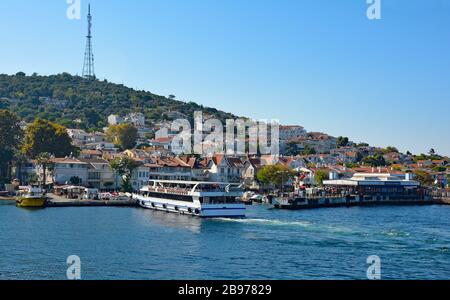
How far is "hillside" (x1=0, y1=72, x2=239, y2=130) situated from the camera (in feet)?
513

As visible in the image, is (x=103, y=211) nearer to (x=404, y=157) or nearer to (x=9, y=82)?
(x=404, y=157)

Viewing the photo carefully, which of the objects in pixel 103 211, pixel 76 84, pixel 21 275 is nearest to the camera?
pixel 21 275

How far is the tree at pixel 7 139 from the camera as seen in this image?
8262 cm

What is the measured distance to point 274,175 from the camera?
8719cm

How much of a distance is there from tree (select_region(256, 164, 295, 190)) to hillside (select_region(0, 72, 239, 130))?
67.7 meters

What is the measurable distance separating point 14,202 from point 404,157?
112m

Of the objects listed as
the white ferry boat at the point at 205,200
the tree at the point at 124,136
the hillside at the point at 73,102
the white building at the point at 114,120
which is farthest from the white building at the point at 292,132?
the white ferry boat at the point at 205,200

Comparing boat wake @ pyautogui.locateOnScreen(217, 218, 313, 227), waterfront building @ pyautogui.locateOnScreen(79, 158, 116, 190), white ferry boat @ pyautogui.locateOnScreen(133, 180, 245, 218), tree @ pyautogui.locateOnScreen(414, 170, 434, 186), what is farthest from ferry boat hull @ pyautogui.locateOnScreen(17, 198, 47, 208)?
tree @ pyautogui.locateOnScreen(414, 170, 434, 186)

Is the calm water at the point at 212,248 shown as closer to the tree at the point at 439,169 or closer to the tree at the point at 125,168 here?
the tree at the point at 125,168

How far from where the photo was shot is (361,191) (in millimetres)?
88438

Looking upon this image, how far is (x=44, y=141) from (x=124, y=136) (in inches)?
1222

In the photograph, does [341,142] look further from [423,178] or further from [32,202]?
[32,202]
